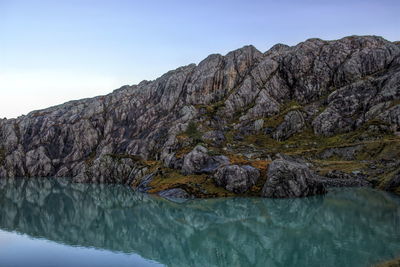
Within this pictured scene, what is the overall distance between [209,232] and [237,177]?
4421cm

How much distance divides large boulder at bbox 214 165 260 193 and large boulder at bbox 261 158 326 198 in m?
6.47

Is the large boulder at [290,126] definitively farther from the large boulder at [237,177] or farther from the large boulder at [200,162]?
the large boulder at [237,177]

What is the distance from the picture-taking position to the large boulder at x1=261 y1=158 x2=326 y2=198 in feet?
330

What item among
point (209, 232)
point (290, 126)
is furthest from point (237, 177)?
point (290, 126)

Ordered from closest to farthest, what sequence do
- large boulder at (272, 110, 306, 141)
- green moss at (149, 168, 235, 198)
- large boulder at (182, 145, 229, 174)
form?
green moss at (149, 168, 235, 198)
large boulder at (182, 145, 229, 174)
large boulder at (272, 110, 306, 141)

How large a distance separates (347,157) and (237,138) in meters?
60.4

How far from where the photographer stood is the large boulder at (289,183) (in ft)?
330

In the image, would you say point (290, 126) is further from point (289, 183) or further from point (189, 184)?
point (189, 184)

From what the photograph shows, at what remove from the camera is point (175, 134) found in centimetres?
19125

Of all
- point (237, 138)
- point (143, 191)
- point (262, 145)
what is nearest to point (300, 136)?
point (262, 145)

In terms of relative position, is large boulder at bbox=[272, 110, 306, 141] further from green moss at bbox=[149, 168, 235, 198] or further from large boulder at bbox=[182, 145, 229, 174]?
green moss at bbox=[149, 168, 235, 198]

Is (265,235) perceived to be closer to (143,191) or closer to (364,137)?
(143,191)

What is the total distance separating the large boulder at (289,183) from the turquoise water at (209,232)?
442 centimetres

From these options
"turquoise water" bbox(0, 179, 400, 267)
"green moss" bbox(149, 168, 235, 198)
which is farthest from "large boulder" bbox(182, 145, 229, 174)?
"turquoise water" bbox(0, 179, 400, 267)
